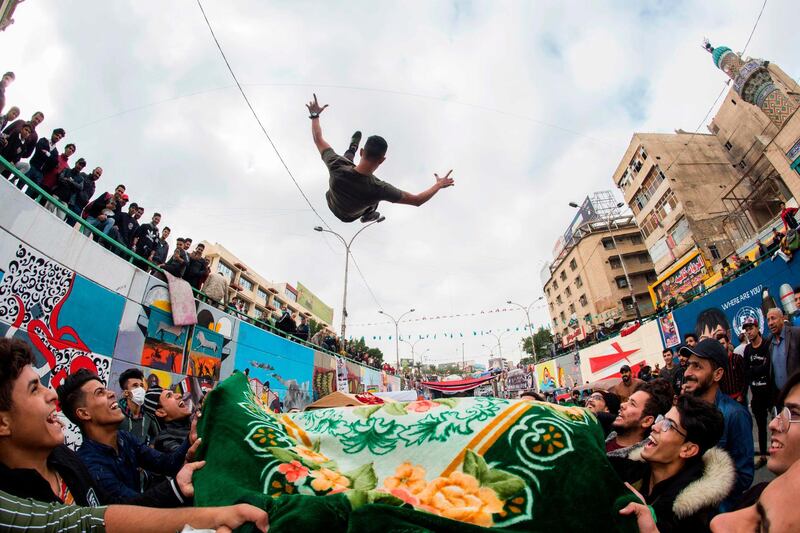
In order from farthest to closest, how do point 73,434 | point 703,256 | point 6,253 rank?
1. point 703,256
2. point 73,434
3. point 6,253

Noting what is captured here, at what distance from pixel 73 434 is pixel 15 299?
6.39 feet

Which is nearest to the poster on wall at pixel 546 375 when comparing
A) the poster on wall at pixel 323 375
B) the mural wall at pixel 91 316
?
the poster on wall at pixel 323 375

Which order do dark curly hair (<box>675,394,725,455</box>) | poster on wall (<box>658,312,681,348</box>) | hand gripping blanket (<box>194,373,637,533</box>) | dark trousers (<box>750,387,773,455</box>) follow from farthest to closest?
poster on wall (<box>658,312,681,348</box>) → dark trousers (<box>750,387,773,455</box>) → dark curly hair (<box>675,394,725,455</box>) → hand gripping blanket (<box>194,373,637,533</box>)

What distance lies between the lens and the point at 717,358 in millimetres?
2879

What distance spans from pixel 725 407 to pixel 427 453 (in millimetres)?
2409

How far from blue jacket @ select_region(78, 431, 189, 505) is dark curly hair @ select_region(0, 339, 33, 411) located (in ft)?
2.51

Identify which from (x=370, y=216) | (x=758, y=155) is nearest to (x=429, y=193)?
(x=370, y=216)

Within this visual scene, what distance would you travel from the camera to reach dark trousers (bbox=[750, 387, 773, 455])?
4191 millimetres

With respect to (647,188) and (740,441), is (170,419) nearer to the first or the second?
(740,441)

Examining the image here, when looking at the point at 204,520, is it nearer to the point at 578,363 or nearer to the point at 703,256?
the point at 578,363

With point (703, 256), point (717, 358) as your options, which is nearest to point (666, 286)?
point (703, 256)

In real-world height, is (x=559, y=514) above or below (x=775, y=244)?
below

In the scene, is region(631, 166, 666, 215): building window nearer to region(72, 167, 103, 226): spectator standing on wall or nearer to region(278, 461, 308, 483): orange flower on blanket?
A: region(72, 167, 103, 226): spectator standing on wall

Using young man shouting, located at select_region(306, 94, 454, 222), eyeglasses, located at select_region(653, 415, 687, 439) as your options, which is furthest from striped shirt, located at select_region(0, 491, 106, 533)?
young man shouting, located at select_region(306, 94, 454, 222)
